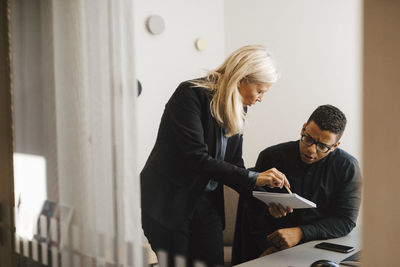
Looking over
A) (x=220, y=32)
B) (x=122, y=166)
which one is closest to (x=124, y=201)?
(x=122, y=166)

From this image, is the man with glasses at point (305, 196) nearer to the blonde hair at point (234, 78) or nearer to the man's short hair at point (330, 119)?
the man's short hair at point (330, 119)

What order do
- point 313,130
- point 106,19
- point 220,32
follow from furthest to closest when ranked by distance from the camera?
point 313,130 → point 220,32 → point 106,19

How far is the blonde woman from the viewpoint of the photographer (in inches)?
63.4

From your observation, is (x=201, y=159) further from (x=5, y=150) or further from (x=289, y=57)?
(x=5, y=150)

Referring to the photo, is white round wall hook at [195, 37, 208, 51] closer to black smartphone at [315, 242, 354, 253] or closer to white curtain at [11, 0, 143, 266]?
white curtain at [11, 0, 143, 266]

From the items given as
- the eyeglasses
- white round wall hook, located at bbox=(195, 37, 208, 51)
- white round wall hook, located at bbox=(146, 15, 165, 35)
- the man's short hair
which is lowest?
the eyeglasses

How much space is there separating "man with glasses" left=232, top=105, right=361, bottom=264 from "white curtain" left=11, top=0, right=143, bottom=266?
61 cm

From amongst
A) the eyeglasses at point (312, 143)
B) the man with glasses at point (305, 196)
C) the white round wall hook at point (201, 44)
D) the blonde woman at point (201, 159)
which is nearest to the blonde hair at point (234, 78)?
the blonde woman at point (201, 159)

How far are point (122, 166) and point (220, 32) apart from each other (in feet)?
2.16

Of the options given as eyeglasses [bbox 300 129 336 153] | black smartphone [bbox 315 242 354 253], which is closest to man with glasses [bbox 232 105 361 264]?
eyeglasses [bbox 300 129 336 153]

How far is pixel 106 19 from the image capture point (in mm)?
1434

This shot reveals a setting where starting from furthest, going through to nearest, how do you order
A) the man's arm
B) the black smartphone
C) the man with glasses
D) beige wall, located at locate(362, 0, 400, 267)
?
the man with glasses
the man's arm
the black smartphone
beige wall, located at locate(362, 0, 400, 267)

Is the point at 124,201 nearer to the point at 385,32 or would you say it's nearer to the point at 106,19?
the point at 106,19

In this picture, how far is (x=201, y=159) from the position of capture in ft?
5.31
